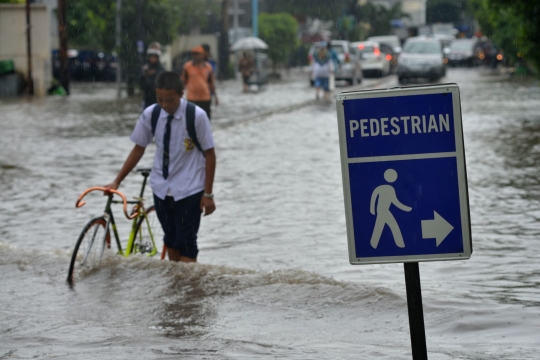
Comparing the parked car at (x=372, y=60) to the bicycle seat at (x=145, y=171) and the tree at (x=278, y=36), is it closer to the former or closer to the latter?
the tree at (x=278, y=36)

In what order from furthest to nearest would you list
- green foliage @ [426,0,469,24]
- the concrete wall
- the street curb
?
green foliage @ [426,0,469,24], the concrete wall, the street curb

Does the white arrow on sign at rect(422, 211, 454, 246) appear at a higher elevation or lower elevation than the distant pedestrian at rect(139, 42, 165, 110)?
lower

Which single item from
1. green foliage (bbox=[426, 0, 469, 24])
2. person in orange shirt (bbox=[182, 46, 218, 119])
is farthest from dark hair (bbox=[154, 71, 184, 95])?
green foliage (bbox=[426, 0, 469, 24])

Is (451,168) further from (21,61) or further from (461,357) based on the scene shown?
(21,61)

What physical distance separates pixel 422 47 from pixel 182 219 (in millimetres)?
30904

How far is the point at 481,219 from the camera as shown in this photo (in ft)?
32.2

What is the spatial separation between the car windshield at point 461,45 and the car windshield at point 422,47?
2052cm

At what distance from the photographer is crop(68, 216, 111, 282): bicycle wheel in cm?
750

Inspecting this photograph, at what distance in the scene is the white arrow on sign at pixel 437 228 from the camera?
3.96 m

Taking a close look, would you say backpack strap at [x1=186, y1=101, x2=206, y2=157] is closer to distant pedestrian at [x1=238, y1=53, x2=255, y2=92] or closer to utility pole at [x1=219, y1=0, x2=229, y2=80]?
distant pedestrian at [x1=238, y1=53, x2=255, y2=92]

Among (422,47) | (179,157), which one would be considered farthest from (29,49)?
(179,157)

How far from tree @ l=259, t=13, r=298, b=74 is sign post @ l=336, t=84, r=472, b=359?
42.8 meters

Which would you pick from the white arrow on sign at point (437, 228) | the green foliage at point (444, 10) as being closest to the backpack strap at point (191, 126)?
the white arrow on sign at point (437, 228)

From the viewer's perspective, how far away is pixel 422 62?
1379 inches
